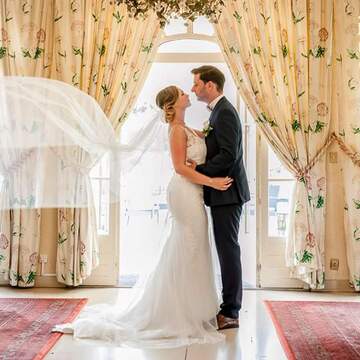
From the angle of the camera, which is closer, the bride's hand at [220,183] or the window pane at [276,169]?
the bride's hand at [220,183]

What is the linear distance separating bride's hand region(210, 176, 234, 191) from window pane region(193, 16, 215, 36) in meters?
2.02

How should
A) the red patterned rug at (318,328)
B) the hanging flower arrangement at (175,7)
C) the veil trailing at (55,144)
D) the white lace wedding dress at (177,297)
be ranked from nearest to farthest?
the red patterned rug at (318,328), the white lace wedding dress at (177,297), the hanging flower arrangement at (175,7), the veil trailing at (55,144)

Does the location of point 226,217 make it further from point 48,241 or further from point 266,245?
point 48,241

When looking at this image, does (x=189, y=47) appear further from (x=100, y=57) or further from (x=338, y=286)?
(x=338, y=286)

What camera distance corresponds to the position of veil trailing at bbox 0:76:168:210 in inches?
167

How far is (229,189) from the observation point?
12.5 feet

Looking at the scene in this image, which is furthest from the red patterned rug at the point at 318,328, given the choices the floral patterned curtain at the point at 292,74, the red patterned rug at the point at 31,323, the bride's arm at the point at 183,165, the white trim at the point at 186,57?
the white trim at the point at 186,57

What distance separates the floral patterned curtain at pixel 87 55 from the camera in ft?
16.6

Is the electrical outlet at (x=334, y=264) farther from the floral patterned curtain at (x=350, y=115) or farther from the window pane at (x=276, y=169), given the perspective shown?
the window pane at (x=276, y=169)

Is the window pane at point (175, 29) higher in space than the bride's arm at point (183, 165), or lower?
higher

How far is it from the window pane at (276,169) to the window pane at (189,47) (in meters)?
1.13

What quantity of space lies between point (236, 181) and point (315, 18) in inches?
81.4

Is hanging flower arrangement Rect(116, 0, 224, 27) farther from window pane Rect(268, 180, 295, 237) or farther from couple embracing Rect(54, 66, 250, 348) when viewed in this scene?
window pane Rect(268, 180, 295, 237)

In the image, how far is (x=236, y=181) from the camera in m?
3.86
